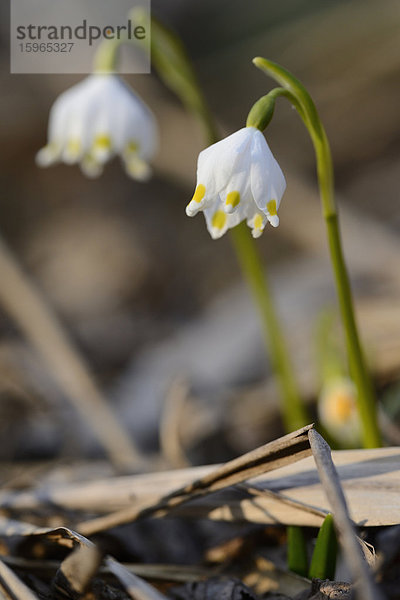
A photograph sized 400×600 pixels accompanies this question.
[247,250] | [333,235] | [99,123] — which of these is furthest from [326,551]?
[99,123]

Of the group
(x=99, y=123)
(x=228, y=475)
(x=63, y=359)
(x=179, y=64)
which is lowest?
(x=228, y=475)

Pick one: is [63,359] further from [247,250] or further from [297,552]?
[297,552]

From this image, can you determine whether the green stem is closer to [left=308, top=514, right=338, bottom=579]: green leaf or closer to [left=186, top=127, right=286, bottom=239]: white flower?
[left=186, top=127, right=286, bottom=239]: white flower

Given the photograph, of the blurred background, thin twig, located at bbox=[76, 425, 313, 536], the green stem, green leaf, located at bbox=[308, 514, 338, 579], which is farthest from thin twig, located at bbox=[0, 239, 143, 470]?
green leaf, located at bbox=[308, 514, 338, 579]

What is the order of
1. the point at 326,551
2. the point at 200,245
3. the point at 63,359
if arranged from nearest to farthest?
the point at 326,551, the point at 63,359, the point at 200,245

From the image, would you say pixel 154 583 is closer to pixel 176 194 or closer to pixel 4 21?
pixel 176 194

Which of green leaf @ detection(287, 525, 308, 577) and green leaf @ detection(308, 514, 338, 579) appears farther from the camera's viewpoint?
green leaf @ detection(287, 525, 308, 577)

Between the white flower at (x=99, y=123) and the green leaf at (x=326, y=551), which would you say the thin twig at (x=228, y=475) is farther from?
the white flower at (x=99, y=123)
